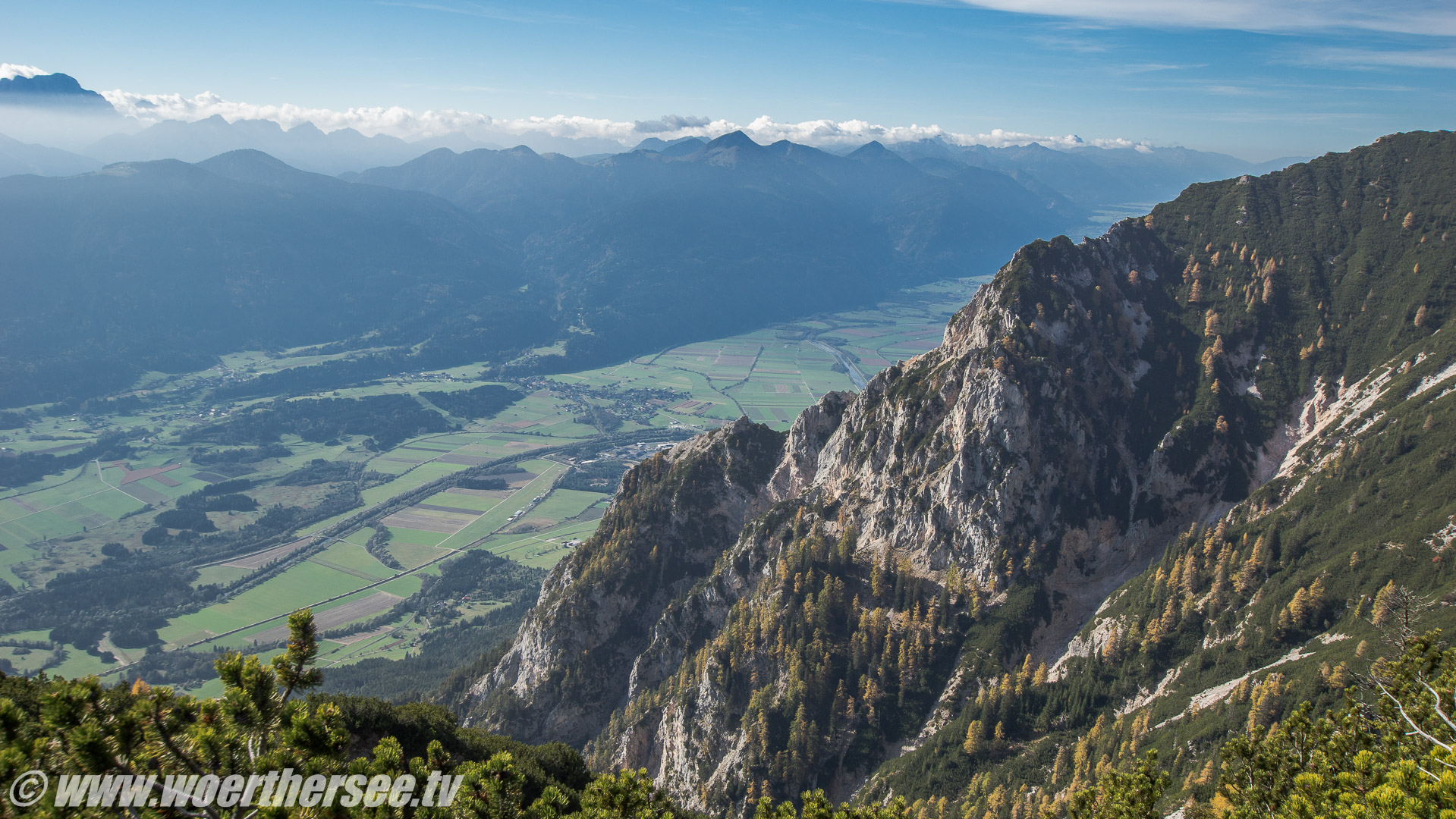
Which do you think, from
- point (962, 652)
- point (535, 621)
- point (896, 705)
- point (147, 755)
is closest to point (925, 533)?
point (962, 652)

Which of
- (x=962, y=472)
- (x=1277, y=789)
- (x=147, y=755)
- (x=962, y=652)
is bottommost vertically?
(x=962, y=652)

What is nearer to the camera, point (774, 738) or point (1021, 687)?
point (1021, 687)

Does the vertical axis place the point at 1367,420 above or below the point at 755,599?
above

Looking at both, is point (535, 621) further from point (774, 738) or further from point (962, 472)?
point (962, 472)

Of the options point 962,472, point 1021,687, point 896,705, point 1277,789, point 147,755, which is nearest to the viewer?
point 147,755

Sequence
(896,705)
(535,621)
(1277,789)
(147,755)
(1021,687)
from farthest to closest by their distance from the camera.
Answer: (535,621) → (896,705) → (1021,687) → (1277,789) → (147,755)

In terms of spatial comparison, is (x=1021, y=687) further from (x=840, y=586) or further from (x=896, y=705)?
(x=840, y=586)

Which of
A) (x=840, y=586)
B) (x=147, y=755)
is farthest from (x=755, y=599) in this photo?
(x=147, y=755)
